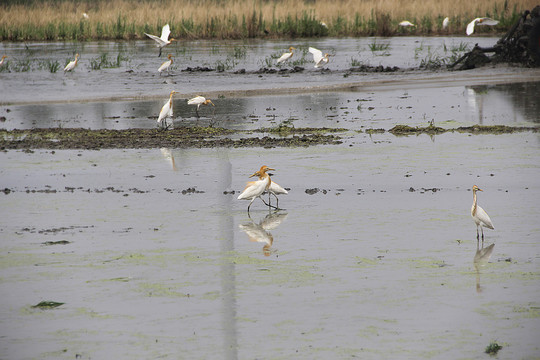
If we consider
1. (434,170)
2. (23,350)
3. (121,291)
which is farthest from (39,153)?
(23,350)

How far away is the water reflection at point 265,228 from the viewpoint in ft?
26.7

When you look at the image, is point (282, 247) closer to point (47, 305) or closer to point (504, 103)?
point (47, 305)

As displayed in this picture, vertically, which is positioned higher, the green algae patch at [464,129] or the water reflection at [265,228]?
the water reflection at [265,228]

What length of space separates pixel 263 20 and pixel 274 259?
105ft

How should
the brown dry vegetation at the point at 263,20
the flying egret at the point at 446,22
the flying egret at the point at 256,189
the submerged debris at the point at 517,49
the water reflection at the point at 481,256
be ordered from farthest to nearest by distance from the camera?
the brown dry vegetation at the point at 263,20, the flying egret at the point at 446,22, the submerged debris at the point at 517,49, the flying egret at the point at 256,189, the water reflection at the point at 481,256

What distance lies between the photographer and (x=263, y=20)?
3847 centimetres

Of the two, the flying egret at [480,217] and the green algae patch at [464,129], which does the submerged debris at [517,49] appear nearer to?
the green algae patch at [464,129]

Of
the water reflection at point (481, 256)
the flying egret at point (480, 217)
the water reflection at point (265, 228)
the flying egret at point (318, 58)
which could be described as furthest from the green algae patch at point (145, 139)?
the flying egret at point (318, 58)

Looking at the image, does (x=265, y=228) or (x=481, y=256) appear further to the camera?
(x=265, y=228)

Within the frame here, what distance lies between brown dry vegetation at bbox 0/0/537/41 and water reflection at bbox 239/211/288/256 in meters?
29.0

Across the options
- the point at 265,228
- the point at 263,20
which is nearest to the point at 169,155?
the point at 265,228

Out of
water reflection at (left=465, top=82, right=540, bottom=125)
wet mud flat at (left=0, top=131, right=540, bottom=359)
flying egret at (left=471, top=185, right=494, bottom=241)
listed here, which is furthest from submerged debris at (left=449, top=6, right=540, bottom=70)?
flying egret at (left=471, top=185, right=494, bottom=241)

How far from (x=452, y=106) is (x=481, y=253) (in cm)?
1050

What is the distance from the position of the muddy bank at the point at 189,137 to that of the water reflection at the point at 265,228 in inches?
169
